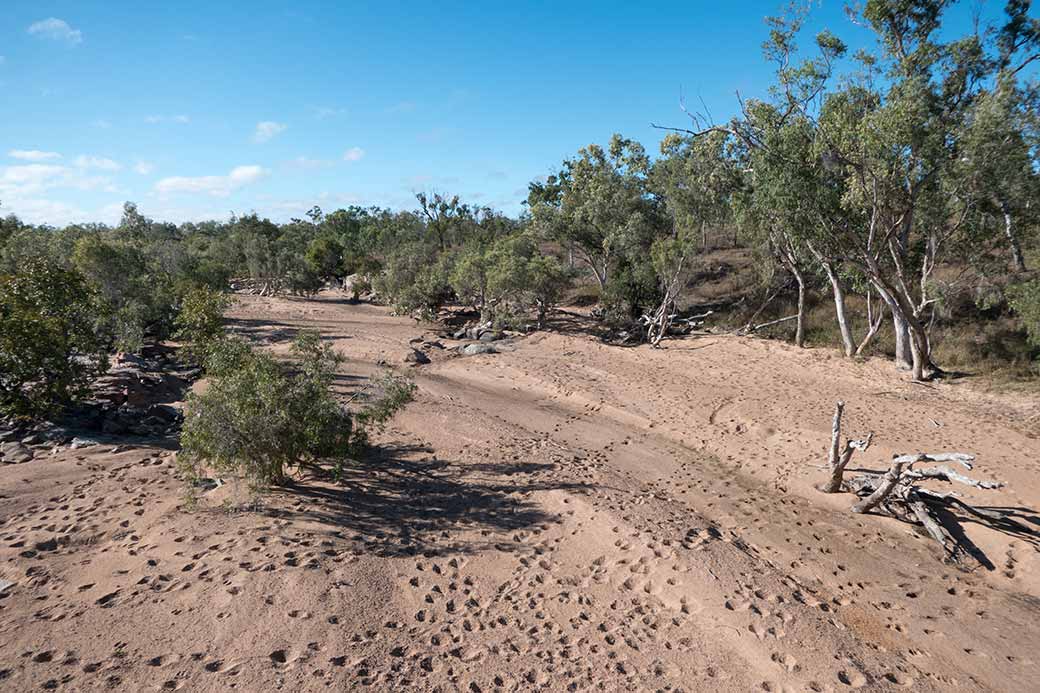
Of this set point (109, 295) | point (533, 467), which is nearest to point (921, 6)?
point (533, 467)

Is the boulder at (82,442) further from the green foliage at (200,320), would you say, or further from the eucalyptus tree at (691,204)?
the eucalyptus tree at (691,204)

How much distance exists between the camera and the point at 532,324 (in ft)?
84.4

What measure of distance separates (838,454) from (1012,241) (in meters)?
13.6

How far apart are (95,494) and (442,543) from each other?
234 inches

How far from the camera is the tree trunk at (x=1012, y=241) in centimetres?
1501

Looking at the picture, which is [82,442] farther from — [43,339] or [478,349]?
[478,349]

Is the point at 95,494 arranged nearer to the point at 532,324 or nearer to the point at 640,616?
the point at 640,616

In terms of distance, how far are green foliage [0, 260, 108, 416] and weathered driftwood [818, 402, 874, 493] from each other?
51.3 feet

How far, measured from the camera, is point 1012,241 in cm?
1733

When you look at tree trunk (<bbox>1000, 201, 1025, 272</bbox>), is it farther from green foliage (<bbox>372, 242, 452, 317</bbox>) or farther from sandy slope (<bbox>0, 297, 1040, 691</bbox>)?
green foliage (<bbox>372, 242, 452, 317</bbox>)

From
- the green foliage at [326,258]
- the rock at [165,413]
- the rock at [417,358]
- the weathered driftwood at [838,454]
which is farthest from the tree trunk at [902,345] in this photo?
the green foliage at [326,258]

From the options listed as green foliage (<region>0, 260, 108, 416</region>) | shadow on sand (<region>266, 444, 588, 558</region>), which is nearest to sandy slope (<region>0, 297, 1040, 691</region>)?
shadow on sand (<region>266, 444, 588, 558</region>)

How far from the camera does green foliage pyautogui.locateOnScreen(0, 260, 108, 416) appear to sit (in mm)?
11156

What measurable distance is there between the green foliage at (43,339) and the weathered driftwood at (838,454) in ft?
51.3
